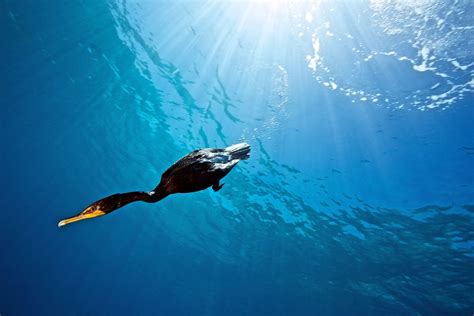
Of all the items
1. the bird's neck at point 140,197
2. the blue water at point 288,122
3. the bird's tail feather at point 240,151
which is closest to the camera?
the bird's neck at point 140,197

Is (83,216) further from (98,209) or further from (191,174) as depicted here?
(191,174)

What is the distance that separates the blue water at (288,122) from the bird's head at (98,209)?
1207 centimetres

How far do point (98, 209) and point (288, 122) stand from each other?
15.3 meters

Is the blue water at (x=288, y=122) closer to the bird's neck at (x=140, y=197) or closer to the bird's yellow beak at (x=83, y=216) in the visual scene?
the bird's neck at (x=140, y=197)

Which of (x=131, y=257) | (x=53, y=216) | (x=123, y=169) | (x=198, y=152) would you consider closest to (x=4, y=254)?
(x=53, y=216)

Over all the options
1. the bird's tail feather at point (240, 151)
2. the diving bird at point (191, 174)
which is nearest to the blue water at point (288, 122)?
the bird's tail feather at point (240, 151)

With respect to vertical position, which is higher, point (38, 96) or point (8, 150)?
point (8, 150)

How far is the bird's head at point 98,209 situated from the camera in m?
0.95

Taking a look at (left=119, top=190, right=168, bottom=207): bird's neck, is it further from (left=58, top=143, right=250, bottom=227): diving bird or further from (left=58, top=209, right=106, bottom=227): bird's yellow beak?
(left=58, top=209, right=106, bottom=227): bird's yellow beak

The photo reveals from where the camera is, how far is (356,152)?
15281 mm

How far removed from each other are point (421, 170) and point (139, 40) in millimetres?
17367

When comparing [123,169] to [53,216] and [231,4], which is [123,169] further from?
[53,216]

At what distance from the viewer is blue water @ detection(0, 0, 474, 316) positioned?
37.6 ft

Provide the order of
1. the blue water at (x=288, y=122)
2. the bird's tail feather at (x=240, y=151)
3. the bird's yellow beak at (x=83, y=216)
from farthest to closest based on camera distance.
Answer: the blue water at (x=288, y=122) → the bird's tail feather at (x=240, y=151) → the bird's yellow beak at (x=83, y=216)
